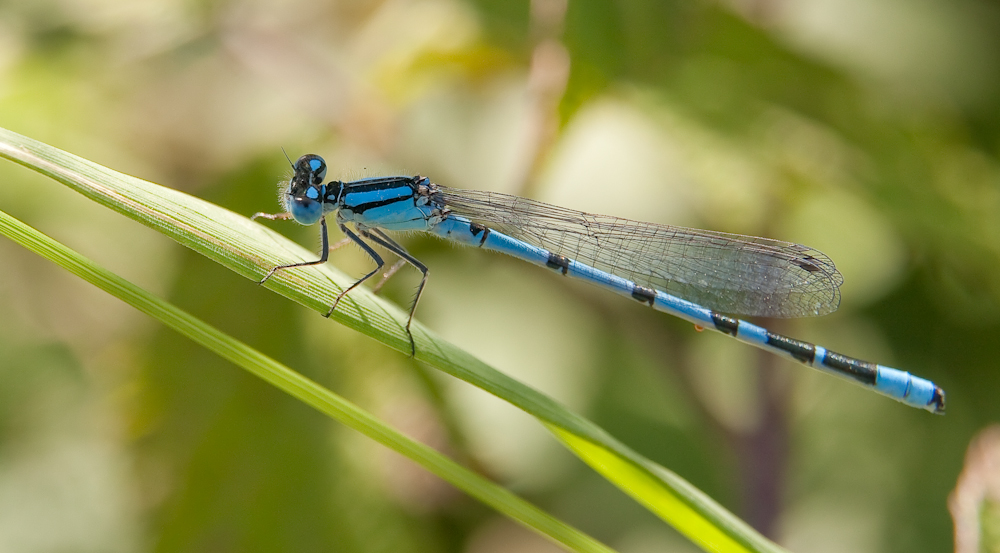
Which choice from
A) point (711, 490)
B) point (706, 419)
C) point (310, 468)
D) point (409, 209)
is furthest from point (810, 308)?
point (310, 468)

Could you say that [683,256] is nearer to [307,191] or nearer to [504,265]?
[504,265]

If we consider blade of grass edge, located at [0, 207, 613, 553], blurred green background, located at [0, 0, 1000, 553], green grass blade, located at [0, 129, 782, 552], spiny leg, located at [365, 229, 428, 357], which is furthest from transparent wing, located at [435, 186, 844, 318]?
blade of grass edge, located at [0, 207, 613, 553]

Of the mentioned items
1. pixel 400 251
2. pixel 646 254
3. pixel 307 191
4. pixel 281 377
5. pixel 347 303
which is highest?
pixel 646 254

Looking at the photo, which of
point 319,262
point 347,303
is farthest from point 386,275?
point 347,303

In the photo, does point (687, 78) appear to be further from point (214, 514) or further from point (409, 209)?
point (214, 514)

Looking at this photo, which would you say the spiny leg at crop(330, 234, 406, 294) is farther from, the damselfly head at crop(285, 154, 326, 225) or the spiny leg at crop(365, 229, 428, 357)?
the damselfly head at crop(285, 154, 326, 225)

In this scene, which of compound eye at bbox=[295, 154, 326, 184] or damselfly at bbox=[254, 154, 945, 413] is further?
damselfly at bbox=[254, 154, 945, 413]
